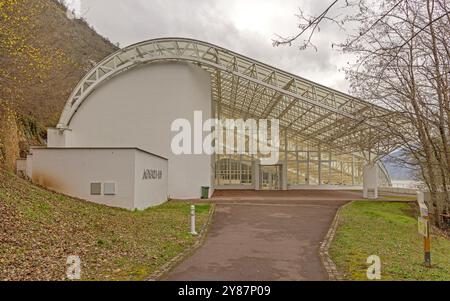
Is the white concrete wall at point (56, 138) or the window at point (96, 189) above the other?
the white concrete wall at point (56, 138)

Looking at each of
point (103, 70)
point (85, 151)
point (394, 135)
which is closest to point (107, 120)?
point (103, 70)

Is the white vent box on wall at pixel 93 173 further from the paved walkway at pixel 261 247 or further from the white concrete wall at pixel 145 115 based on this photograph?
the white concrete wall at pixel 145 115

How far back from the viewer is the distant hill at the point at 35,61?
10.8 metres

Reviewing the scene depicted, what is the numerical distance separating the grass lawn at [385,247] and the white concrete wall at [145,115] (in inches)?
416

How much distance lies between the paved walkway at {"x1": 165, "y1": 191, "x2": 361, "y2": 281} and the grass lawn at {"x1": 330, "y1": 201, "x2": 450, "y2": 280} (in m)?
0.60

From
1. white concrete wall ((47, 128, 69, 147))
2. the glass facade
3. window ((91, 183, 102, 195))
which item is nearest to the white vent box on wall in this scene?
window ((91, 183, 102, 195))

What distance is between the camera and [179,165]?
24.5 metres

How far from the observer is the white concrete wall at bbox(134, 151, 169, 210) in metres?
16.9

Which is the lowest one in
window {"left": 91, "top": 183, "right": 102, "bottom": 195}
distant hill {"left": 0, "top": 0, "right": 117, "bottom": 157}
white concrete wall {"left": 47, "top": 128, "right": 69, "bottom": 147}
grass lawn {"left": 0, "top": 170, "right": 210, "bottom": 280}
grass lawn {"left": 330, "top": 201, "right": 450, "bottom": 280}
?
grass lawn {"left": 330, "top": 201, "right": 450, "bottom": 280}

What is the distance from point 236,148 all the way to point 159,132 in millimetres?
15542

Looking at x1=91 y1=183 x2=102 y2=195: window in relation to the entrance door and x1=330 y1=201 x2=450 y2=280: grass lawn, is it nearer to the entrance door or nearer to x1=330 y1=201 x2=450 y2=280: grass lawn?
x1=330 y1=201 x2=450 y2=280: grass lawn

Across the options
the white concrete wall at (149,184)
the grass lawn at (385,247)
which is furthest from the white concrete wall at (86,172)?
the grass lawn at (385,247)

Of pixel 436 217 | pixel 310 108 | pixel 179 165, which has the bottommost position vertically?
pixel 436 217

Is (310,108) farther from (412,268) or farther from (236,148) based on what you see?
(412,268)
